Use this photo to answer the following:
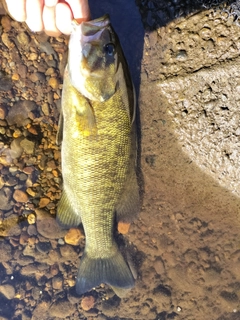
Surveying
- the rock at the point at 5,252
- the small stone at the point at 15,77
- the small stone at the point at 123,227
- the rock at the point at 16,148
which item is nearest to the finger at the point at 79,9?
the small stone at the point at 15,77

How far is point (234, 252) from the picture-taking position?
3.54 meters

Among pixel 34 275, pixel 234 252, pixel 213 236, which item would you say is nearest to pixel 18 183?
pixel 34 275

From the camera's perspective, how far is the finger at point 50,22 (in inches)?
109

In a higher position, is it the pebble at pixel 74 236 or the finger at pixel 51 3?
the finger at pixel 51 3

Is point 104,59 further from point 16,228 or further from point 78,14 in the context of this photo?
point 16,228

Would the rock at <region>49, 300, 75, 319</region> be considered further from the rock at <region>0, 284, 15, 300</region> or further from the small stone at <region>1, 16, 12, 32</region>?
the small stone at <region>1, 16, 12, 32</region>

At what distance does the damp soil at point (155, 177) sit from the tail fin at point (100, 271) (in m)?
0.38

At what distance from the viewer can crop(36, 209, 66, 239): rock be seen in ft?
11.1

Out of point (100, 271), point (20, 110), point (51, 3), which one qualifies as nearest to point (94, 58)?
point (51, 3)

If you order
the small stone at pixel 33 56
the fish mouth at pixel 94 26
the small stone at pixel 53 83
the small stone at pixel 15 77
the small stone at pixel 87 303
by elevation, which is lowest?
the small stone at pixel 87 303

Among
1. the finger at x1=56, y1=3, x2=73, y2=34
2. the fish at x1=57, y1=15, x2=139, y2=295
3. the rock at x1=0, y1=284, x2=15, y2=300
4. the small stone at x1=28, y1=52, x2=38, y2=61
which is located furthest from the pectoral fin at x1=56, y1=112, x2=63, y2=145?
the rock at x1=0, y1=284, x2=15, y2=300

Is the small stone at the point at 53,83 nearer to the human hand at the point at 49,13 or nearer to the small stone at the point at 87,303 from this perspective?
the human hand at the point at 49,13

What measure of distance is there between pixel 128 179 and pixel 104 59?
1070 mm

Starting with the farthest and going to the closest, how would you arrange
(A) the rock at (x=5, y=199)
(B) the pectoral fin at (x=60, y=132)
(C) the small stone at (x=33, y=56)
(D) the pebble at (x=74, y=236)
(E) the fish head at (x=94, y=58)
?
(D) the pebble at (x=74, y=236), (A) the rock at (x=5, y=199), (C) the small stone at (x=33, y=56), (B) the pectoral fin at (x=60, y=132), (E) the fish head at (x=94, y=58)
